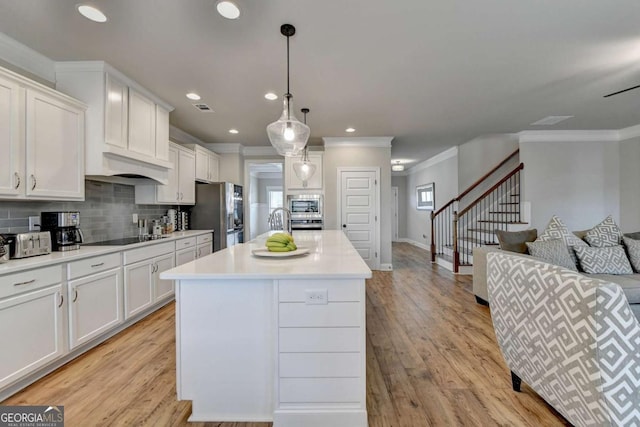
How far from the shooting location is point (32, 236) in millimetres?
2184

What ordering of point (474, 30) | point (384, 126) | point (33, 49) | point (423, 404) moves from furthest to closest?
point (384, 126) → point (33, 49) → point (474, 30) → point (423, 404)

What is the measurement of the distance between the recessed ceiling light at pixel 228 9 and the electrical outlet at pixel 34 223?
225 cm

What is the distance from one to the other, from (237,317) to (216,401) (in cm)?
Result: 49

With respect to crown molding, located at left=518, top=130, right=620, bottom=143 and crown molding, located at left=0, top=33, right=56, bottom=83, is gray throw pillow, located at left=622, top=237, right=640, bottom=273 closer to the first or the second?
crown molding, located at left=518, top=130, right=620, bottom=143

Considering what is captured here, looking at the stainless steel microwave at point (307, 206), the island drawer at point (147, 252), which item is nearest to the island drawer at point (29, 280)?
the island drawer at point (147, 252)

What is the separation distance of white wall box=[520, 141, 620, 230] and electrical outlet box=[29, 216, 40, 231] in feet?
22.2

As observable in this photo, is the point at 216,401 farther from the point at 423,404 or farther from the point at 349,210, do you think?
the point at 349,210

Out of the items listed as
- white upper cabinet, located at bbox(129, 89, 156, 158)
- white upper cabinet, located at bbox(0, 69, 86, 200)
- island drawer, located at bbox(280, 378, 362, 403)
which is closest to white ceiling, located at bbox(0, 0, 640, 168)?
white upper cabinet, located at bbox(129, 89, 156, 158)

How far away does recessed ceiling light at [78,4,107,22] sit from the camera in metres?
1.86

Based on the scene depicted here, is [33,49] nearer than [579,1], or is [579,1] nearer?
[579,1]

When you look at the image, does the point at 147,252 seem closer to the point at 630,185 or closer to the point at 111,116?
the point at 111,116

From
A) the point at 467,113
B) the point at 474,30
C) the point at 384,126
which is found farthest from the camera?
the point at 384,126

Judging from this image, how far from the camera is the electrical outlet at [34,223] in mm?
2373

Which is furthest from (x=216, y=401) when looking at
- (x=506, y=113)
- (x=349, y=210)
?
(x=506, y=113)
